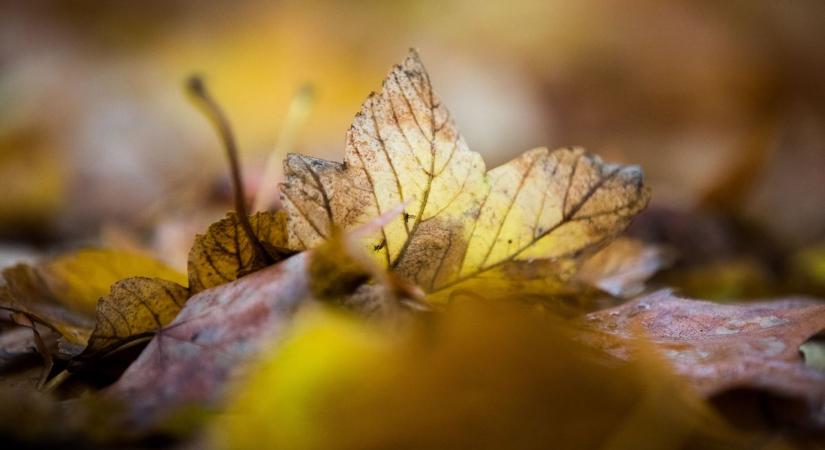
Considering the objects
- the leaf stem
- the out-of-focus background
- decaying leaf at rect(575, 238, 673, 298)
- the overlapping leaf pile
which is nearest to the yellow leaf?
the overlapping leaf pile

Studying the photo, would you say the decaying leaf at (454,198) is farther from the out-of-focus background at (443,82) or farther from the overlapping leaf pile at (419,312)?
the out-of-focus background at (443,82)

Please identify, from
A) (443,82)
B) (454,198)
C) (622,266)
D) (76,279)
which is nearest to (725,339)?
(454,198)

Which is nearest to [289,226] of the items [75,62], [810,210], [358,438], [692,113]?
[358,438]

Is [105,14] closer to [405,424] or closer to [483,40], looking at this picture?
[483,40]

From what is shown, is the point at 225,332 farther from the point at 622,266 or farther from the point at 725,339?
the point at 622,266

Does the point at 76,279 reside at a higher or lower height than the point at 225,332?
higher

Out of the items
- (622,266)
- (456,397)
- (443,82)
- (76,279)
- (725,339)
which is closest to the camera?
(456,397)

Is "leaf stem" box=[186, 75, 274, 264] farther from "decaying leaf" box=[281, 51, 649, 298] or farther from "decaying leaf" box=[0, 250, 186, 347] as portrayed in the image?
"decaying leaf" box=[0, 250, 186, 347]

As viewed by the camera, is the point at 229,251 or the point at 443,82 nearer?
the point at 229,251
